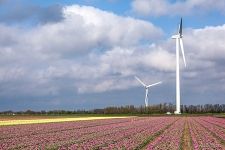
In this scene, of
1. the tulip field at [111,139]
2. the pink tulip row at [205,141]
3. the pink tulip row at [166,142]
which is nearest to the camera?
the pink tulip row at [166,142]

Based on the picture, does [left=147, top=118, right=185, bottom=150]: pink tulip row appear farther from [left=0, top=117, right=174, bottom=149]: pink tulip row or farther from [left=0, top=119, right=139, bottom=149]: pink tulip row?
[left=0, top=119, right=139, bottom=149]: pink tulip row

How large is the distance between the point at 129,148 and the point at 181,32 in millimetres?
110624

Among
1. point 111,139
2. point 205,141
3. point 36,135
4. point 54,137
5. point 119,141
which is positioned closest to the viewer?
point 119,141

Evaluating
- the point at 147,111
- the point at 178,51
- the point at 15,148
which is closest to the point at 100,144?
the point at 15,148

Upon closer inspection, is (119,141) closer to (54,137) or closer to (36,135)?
(54,137)

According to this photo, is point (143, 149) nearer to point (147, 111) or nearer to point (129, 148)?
point (129, 148)

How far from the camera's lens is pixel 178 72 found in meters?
134

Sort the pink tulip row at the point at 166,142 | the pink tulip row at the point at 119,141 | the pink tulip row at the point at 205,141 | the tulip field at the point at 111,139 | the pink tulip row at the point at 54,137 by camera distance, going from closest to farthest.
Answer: the pink tulip row at the point at 166,142 → the tulip field at the point at 111,139 → the pink tulip row at the point at 119,141 → the pink tulip row at the point at 205,141 → the pink tulip row at the point at 54,137

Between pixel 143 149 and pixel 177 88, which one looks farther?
pixel 177 88

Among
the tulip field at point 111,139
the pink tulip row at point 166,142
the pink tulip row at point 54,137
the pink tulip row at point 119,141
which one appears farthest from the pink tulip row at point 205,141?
the pink tulip row at point 54,137

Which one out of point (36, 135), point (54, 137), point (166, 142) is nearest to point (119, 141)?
point (166, 142)

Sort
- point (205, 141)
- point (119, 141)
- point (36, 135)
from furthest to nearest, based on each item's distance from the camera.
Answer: point (36, 135) → point (205, 141) → point (119, 141)

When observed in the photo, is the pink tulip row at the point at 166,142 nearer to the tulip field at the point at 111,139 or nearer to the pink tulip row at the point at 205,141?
the tulip field at the point at 111,139

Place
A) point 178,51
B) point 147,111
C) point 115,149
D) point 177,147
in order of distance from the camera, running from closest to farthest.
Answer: point 115,149 < point 177,147 < point 178,51 < point 147,111
